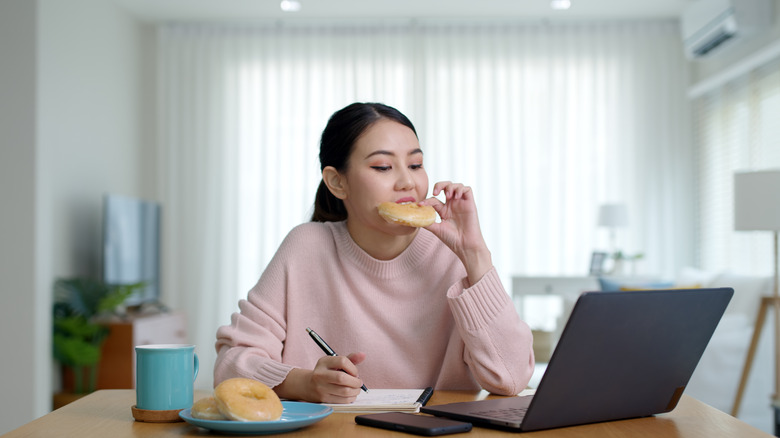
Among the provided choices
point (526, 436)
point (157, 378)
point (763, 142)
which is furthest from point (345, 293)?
point (763, 142)

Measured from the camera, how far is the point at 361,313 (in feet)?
5.05

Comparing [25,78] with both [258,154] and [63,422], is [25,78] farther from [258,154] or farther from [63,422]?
[63,422]

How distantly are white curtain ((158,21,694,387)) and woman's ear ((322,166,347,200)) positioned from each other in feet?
14.2

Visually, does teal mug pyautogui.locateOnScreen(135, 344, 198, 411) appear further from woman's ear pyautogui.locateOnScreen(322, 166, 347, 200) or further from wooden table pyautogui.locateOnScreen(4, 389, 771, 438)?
woman's ear pyautogui.locateOnScreen(322, 166, 347, 200)

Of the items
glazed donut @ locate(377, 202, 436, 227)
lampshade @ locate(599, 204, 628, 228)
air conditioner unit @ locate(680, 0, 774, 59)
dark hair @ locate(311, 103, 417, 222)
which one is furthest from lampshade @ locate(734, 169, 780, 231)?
glazed donut @ locate(377, 202, 436, 227)

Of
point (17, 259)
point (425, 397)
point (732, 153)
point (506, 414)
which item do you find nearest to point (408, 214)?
point (425, 397)

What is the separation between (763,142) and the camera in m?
4.75

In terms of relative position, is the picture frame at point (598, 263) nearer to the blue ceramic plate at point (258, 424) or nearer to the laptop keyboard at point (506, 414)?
the laptop keyboard at point (506, 414)

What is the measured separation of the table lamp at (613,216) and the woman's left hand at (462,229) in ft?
14.0

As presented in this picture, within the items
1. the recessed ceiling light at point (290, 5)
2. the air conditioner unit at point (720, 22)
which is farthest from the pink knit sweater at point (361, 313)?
the recessed ceiling light at point (290, 5)

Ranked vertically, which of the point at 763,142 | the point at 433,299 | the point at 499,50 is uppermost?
the point at 499,50

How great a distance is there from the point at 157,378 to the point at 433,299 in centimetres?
64

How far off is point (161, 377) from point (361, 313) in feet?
1.87

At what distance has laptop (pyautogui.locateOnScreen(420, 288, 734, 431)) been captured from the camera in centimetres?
90
